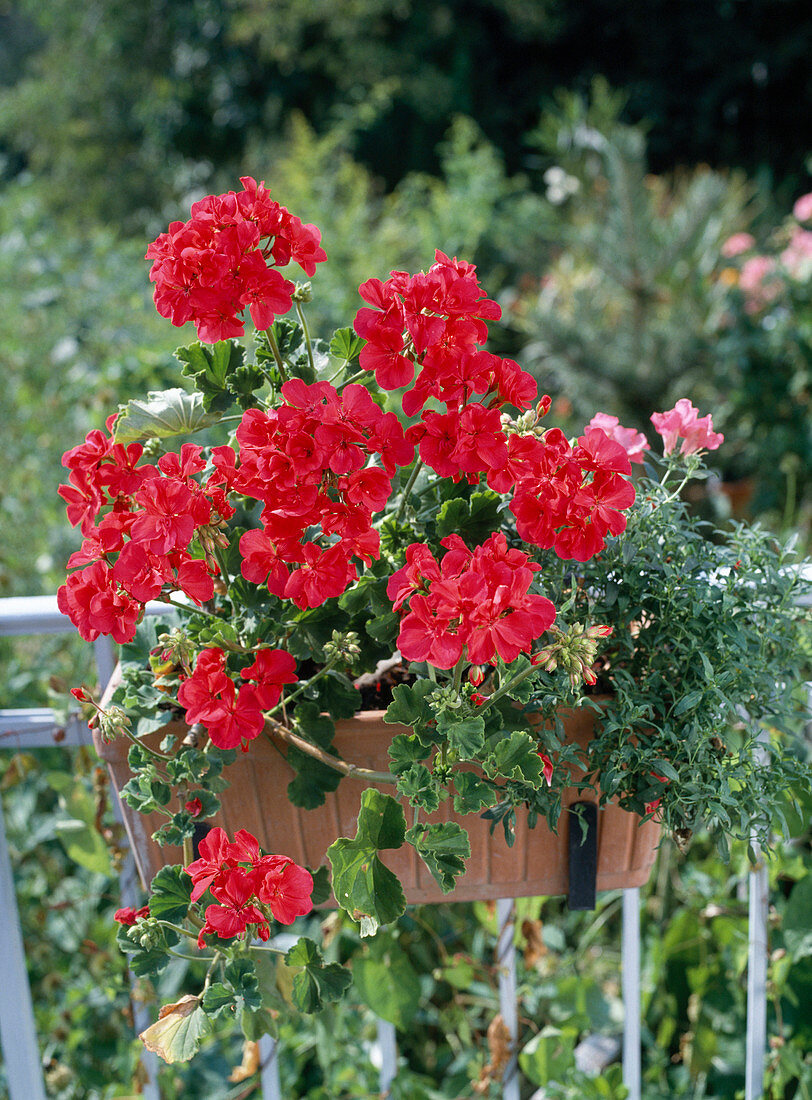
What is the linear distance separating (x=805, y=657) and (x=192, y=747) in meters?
0.52

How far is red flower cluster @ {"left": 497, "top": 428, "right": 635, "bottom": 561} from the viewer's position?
64cm

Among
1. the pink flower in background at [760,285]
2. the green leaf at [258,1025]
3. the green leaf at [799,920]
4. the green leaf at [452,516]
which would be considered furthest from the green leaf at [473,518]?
the pink flower in background at [760,285]

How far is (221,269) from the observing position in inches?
26.0

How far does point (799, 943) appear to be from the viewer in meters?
1.06

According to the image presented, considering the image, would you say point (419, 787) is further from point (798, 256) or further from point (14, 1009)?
point (798, 256)

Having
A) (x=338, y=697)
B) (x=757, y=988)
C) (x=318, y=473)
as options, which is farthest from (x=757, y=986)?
(x=318, y=473)

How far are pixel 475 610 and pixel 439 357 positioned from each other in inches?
7.4

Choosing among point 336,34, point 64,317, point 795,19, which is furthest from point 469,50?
point 64,317

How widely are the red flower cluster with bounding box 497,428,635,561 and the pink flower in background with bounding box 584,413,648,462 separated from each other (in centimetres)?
10

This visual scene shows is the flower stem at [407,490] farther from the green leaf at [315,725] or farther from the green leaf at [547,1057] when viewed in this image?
the green leaf at [547,1057]

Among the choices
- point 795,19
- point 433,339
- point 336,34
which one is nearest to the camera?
point 433,339

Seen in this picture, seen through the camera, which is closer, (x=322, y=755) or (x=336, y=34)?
(x=322, y=755)

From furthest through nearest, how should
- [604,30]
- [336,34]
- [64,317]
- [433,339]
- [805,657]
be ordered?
[604,30]
[336,34]
[64,317]
[805,657]
[433,339]

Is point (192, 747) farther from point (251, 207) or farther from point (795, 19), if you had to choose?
point (795, 19)
